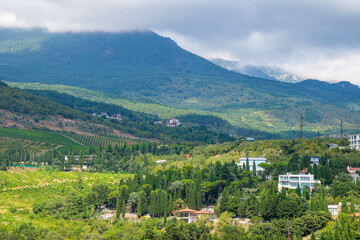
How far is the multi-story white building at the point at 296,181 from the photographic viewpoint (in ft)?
265

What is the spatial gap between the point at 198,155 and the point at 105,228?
44470mm

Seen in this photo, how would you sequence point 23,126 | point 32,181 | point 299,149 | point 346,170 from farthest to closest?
point 23,126 → point 299,149 → point 32,181 → point 346,170

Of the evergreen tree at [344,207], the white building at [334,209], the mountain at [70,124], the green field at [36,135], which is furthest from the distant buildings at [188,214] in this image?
the mountain at [70,124]

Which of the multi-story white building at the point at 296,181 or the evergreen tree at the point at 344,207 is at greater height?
the multi-story white building at the point at 296,181

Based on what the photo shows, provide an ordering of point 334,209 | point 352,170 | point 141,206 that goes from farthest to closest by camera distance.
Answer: point 352,170 → point 141,206 → point 334,209

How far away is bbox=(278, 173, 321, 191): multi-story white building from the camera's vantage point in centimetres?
8062

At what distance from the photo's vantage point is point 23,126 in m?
156

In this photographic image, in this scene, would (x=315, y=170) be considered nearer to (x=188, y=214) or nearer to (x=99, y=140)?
(x=188, y=214)

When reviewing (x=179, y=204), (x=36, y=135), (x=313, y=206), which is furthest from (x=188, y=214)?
(x=36, y=135)

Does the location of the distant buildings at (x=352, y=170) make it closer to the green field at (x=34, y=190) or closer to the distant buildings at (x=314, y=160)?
the distant buildings at (x=314, y=160)

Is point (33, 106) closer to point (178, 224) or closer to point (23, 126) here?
point (23, 126)

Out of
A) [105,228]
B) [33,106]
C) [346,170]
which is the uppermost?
[33,106]

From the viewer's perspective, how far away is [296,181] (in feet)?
268

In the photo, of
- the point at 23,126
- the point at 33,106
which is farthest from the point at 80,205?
the point at 33,106
